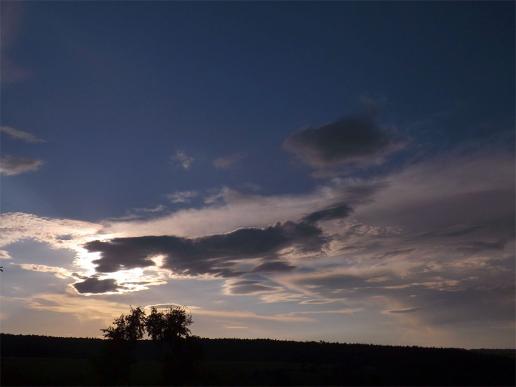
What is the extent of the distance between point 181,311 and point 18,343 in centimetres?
12930

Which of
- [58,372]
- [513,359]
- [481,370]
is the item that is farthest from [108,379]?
[513,359]

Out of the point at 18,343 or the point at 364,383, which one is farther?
the point at 18,343

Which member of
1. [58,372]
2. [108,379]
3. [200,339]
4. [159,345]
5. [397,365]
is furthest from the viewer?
[397,365]

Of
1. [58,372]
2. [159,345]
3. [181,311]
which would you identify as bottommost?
[58,372]

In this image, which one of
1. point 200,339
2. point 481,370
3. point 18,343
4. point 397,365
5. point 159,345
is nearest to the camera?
point 200,339

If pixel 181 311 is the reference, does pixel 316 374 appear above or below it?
below

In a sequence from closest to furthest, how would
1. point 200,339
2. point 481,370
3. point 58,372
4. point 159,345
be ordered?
point 200,339 → point 159,345 → point 58,372 → point 481,370

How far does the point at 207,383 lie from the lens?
91562 millimetres

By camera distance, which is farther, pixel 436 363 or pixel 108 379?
pixel 436 363

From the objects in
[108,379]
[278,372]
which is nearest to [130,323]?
[108,379]

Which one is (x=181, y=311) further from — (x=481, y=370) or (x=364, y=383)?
(x=481, y=370)

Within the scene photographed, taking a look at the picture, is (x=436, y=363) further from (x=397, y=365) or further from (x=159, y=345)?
(x=159, y=345)

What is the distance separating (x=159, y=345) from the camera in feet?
341

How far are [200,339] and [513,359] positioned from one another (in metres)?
99.6
